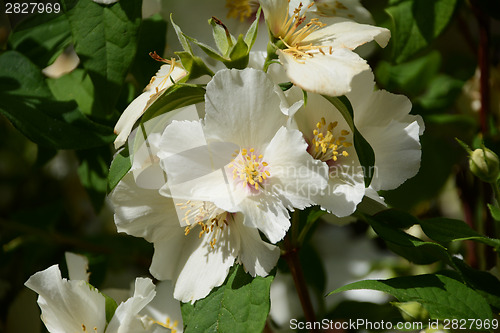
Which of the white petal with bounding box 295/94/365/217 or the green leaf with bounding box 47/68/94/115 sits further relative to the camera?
the green leaf with bounding box 47/68/94/115

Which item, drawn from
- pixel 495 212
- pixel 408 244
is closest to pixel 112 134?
pixel 408 244

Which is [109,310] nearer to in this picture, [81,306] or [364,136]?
[81,306]

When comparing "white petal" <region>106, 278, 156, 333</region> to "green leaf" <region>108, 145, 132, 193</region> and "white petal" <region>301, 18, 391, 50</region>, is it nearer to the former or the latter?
"green leaf" <region>108, 145, 132, 193</region>

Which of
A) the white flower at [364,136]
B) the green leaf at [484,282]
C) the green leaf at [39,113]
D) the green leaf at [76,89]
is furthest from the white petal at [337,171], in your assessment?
the green leaf at [76,89]

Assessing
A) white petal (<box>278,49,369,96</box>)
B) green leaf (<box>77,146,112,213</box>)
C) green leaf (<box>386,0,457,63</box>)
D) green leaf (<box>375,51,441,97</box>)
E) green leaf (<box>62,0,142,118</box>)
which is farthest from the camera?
green leaf (<box>375,51,441,97</box>)

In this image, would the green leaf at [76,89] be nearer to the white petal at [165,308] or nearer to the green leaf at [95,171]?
the green leaf at [95,171]

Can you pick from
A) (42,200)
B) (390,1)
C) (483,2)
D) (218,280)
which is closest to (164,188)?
(218,280)
